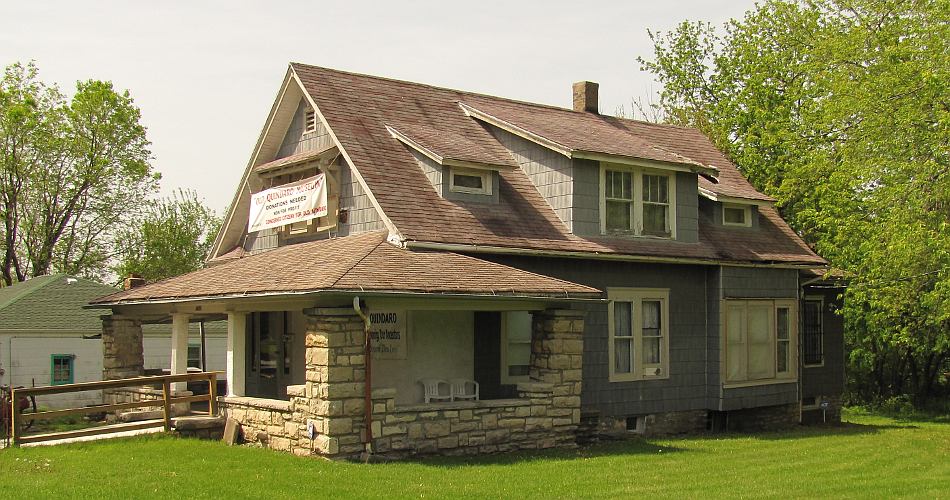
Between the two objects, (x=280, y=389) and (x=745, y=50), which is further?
(x=745, y=50)

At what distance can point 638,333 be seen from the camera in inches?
813

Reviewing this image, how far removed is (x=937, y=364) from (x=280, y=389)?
71.7ft

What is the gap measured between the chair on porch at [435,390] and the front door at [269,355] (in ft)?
10.2

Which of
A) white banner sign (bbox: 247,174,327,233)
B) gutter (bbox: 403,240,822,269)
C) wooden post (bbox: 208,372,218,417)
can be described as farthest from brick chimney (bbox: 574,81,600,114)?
wooden post (bbox: 208,372,218,417)

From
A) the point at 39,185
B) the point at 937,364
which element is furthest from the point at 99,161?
the point at 937,364

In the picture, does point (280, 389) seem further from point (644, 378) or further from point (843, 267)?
point (843, 267)

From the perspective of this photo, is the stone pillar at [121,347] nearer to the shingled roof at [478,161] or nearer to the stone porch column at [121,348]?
the stone porch column at [121,348]

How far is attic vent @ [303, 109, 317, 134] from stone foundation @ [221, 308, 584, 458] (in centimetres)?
610

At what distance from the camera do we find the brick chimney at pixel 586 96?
1025 inches

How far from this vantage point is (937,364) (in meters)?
33.2

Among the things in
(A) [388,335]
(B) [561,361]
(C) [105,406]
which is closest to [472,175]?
(A) [388,335]

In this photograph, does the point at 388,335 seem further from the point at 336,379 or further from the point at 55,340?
the point at 55,340

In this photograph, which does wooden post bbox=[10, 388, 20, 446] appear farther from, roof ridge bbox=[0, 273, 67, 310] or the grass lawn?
roof ridge bbox=[0, 273, 67, 310]

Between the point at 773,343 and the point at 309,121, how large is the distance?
10518mm
